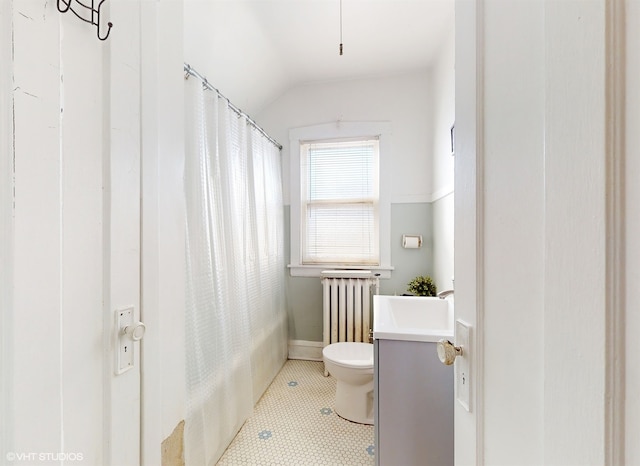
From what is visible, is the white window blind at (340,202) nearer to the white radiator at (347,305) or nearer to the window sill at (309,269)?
the window sill at (309,269)

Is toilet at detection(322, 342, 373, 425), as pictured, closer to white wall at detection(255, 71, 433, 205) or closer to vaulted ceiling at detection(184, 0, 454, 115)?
white wall at detection(255, 71, 433, 205)

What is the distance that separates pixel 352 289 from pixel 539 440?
7.40 ft

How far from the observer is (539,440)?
39cm

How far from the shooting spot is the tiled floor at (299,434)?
1.62 m

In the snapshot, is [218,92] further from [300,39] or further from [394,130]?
[394,130]

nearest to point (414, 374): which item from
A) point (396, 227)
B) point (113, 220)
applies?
point (113, 220)

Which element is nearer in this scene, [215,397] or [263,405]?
[215,397]

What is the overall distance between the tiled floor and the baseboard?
1.52 ft

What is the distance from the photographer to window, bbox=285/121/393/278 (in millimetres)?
2717

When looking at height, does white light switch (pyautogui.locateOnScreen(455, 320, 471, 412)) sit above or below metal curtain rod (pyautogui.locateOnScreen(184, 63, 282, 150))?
below

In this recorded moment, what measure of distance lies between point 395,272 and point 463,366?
6.94ft

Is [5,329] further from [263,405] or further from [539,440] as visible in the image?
[263,405]

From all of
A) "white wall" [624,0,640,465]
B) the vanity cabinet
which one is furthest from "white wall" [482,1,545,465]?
the vanity cabinet

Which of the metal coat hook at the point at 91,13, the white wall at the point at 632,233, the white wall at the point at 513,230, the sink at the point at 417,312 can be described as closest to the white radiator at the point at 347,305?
the sink at the point at 417,312
